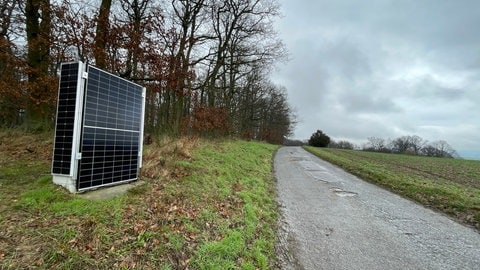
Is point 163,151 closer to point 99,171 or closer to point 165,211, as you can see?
point 99,171

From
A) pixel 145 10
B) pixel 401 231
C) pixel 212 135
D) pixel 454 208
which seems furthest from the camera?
pixel 212 135

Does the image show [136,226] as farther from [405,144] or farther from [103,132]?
[405,144]

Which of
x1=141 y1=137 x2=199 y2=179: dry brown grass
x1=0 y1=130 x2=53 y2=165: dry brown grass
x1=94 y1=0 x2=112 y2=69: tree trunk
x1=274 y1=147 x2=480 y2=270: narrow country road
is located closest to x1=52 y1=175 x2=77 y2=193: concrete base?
x1=141 y1=137 x2=199 y2=179: dry brown grass

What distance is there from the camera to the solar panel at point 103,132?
14.6 feet

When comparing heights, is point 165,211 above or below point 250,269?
above

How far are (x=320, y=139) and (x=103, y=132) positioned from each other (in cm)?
6238

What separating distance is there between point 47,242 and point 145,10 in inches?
598

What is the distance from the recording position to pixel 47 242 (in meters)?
3.02

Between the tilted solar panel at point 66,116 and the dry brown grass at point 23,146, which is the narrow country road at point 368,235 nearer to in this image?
the tilted solar panel at point 66,116

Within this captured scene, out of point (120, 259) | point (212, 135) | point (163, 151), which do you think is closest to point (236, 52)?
point (212, 135)

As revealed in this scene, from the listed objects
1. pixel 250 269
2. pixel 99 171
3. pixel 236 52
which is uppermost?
pixel 236 52

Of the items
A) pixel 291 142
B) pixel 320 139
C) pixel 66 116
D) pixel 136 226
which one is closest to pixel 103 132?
pixel 66 116

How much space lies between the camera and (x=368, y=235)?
5.05 metres

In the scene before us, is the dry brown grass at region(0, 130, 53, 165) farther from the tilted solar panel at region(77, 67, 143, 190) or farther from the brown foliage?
the brown foliage
